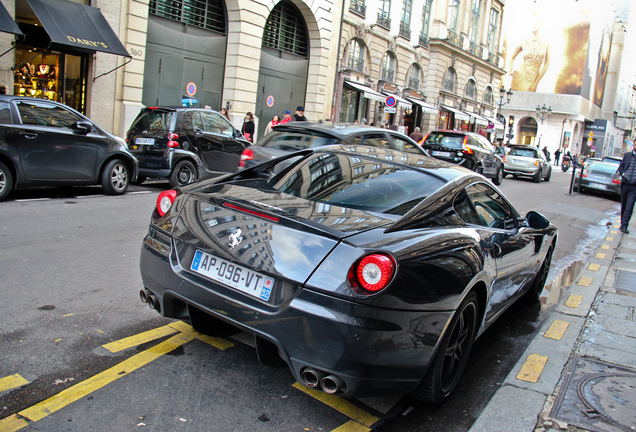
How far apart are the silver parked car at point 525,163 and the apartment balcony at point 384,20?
10.4 metres

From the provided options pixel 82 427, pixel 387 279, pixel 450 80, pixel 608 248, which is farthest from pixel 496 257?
pixel 450 80

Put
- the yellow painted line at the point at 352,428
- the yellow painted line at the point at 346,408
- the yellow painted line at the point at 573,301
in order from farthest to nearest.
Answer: the yellow painted line at the point at 573,301 < the yellow painted line at the point at 346,408 < the yellow painted line at the point at 352,428

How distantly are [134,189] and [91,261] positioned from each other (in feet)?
18.9

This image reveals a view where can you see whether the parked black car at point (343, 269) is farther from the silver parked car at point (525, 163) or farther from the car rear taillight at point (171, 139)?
the silver parked car at point (525, 163)

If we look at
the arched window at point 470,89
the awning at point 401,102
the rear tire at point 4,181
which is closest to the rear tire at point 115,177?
the rear tire at point 4,181

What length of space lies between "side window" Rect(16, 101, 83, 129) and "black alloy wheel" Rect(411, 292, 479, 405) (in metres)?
7.51

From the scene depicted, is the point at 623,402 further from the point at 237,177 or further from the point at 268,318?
the point at 237,177

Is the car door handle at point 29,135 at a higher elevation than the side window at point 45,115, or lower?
lower

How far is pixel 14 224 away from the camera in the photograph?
6.57 meters

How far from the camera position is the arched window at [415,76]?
115ft

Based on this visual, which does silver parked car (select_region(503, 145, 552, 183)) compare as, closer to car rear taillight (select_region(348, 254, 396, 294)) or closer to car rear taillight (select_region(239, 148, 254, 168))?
car rear taillight (select_region(239, 148, 254, 168))

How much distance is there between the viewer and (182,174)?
36.8 feet

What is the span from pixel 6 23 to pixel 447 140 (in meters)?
13.1

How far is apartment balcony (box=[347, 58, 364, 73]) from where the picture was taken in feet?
92.5
